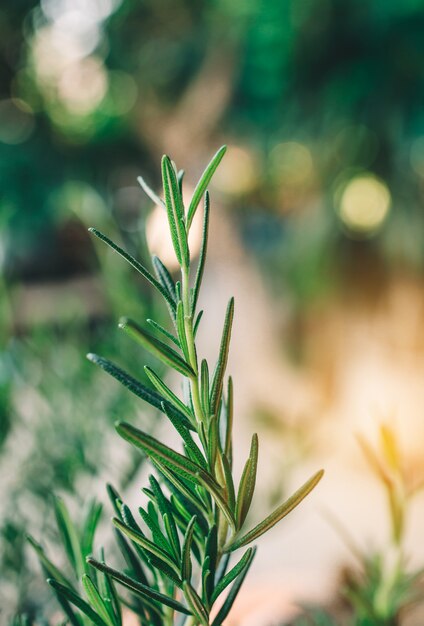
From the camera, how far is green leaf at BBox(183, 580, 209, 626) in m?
0.17

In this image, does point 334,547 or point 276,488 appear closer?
point 276,488

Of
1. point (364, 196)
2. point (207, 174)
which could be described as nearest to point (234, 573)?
point (207, 174)

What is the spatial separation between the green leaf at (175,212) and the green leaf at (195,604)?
9cm

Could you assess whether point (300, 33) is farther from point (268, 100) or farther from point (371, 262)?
point (371, 262)

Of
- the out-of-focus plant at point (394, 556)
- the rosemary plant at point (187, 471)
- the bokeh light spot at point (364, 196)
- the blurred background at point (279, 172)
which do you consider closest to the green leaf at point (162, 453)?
the rosemary plant at point (187, 471)

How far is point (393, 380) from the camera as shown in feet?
5.08

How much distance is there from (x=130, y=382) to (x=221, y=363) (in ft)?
0.08

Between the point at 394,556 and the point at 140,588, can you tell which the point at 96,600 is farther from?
the point at 394,556

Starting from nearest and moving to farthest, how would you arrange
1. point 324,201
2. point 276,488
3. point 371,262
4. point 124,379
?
point 124,379 → point 276,488 → point 324,201 → point 371,262

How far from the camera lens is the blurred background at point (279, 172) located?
1256 millimetres

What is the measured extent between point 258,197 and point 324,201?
17 cm

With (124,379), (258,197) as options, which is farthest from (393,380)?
(124,379)

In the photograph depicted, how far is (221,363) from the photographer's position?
17cm

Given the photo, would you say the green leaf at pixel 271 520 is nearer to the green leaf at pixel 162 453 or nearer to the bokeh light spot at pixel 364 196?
the green leaf at pixel 162 453
